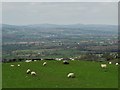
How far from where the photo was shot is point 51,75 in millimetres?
32250

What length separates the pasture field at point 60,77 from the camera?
88.4 ft

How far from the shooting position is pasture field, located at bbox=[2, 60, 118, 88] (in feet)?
88.4

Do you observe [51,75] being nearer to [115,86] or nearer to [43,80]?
[43,80]

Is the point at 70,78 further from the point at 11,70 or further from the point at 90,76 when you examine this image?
the point at 11,70

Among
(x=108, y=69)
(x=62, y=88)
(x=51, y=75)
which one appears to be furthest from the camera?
(x=108, y=69)

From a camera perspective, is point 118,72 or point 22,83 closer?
point 22,83

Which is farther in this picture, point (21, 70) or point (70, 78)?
point (21, 70)

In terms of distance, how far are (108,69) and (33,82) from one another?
10.6 m

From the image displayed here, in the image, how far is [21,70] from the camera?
119 ft

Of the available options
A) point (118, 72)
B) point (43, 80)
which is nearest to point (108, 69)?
point (118, 72)

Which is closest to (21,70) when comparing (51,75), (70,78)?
(51,75)

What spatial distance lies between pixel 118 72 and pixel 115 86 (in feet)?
26.4

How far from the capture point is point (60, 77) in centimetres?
3088

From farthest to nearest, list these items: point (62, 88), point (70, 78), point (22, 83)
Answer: point (70, 78), point (22, 83), point (62, 88)
